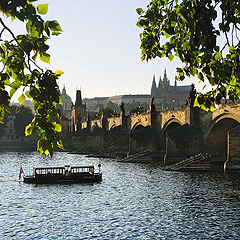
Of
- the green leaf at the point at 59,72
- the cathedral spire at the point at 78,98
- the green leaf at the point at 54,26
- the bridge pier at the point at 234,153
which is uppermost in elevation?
the cathedral spire at the point at 78,98

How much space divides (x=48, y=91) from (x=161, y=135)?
69.3 meters

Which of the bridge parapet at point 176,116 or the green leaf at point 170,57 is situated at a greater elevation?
the bridge parapet at point 176,116

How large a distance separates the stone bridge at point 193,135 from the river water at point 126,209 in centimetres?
930

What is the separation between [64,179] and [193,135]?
23.1m

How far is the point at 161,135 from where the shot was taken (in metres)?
73.8

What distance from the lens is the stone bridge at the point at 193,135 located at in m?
48.8

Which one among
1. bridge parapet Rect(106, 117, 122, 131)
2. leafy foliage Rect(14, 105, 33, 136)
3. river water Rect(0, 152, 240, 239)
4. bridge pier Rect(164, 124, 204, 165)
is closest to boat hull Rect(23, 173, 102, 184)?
river water Rect(0, 152, 240, 239)

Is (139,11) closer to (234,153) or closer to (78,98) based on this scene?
(234,153)

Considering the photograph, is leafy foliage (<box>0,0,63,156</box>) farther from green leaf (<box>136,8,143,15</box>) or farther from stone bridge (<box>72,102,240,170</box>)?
stone bridge (<box>72,102,240,170</box>)

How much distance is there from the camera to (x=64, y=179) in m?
44.6

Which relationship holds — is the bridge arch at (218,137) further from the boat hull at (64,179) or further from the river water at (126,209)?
the boat hull at (64,179)

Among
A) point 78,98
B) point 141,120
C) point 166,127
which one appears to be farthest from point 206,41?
point 78,98

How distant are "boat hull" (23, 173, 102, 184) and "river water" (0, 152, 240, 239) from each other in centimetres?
128

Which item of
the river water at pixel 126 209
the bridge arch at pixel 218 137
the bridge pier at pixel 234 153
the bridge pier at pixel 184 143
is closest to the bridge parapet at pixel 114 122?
the bridge pier at pixel 184 143
